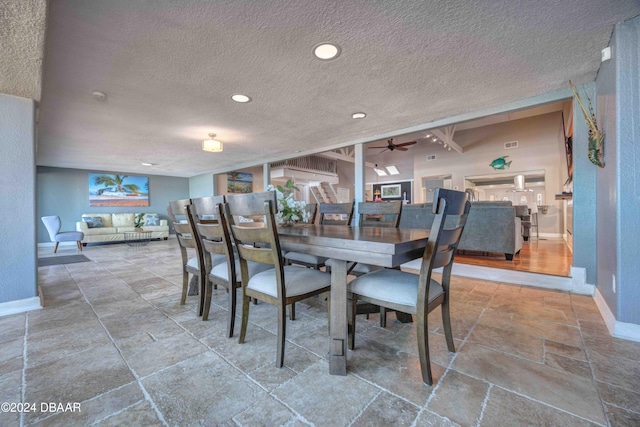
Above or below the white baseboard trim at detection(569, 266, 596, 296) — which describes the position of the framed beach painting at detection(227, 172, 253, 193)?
above

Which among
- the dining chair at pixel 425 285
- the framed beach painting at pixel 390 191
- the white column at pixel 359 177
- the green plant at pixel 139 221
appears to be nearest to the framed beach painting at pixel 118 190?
the green plant at pixel 139 221

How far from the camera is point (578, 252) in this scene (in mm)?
2617

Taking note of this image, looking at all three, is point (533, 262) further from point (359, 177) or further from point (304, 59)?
point (304, 59)

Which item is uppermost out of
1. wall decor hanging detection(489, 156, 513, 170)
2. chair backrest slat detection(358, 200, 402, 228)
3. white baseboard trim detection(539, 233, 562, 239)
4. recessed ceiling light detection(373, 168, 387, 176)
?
recessed ceiling light detection(373, 168, 387, 176)

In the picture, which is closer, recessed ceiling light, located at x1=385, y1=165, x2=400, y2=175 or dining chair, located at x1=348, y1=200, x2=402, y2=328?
dining chair, located at x1=348, y1=200, x2=402, y2=328

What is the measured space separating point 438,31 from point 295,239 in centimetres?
177

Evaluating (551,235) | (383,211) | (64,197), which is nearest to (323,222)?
(383,211)

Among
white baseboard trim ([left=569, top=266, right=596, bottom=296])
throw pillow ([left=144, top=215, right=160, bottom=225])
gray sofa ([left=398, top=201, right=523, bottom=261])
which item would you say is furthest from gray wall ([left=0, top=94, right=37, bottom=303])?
throw pillow ([left=144, top=215, right=160, bottom=225])

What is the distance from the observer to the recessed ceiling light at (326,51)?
2.00 m

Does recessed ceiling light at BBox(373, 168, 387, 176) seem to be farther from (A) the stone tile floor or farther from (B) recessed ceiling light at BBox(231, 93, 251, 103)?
(A) the stone tile floor

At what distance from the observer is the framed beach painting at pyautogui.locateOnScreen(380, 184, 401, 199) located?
1066 cm

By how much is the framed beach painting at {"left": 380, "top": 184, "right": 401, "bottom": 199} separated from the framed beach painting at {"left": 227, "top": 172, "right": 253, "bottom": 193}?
5.49 meters

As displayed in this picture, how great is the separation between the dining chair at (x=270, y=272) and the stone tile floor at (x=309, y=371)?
24 cm

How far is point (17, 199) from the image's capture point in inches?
90.0
